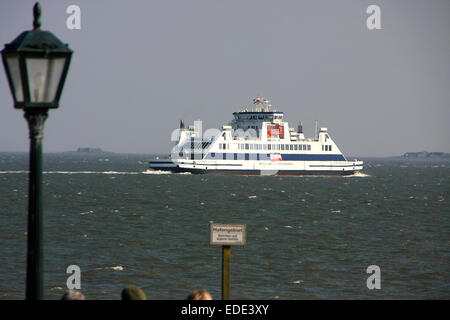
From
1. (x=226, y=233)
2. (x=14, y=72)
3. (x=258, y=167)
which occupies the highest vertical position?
(x=14, y=72)

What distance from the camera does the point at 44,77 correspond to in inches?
204

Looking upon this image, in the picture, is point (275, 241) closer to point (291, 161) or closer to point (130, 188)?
point (130, 188)

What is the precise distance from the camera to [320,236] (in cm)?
2945

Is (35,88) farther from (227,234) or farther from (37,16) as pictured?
(227,234)

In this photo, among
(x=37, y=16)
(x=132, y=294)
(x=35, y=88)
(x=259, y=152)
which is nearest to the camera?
(x=35, y=88)

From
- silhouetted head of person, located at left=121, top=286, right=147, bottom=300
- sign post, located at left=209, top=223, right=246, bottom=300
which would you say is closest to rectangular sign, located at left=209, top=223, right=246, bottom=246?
sign post, located at left=209, top=223, right=246, bottom=300

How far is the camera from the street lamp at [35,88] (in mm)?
5137

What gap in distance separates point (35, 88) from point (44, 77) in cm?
11

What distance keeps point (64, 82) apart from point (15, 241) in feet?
72.3

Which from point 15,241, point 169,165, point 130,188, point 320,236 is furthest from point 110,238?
point 169,165

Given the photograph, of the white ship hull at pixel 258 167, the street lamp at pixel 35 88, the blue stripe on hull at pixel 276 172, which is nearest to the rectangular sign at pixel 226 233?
the street lamp at pixel 35 88

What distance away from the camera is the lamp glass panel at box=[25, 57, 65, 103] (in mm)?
5141

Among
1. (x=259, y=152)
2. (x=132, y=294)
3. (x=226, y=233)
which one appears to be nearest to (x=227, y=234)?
(x=226, y=233)
